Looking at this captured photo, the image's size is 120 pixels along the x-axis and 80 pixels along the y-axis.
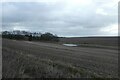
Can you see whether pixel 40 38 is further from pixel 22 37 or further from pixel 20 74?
pixel 20 74

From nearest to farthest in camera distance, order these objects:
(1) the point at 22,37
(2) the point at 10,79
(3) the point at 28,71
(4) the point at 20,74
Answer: (2) the point at 10,79, (4) the point at 20,74, (3) the point at 28,71, (1) the point at 22,37

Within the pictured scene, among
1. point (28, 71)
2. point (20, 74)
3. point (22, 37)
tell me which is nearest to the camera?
point (20, 74)

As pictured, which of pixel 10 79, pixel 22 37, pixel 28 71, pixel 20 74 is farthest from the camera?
pixel 22 37

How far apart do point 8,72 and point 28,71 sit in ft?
4.14

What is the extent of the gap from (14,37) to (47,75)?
321 feet

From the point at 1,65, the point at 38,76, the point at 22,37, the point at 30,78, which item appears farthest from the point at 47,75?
the point at 22,37

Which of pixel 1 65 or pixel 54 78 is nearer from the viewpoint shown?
pixel 54 78

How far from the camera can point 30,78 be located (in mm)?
7375

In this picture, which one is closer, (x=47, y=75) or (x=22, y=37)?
(x=47, y=75)

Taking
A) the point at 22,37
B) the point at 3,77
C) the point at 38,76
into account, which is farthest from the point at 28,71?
the point at 22,37

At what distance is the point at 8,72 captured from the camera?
7.75 metres

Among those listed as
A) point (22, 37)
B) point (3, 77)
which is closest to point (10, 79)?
point (3, 77)

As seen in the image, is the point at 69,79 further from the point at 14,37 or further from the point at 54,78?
the point at 14,37

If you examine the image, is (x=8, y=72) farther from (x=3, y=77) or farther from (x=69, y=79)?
(x=69, y=79)
